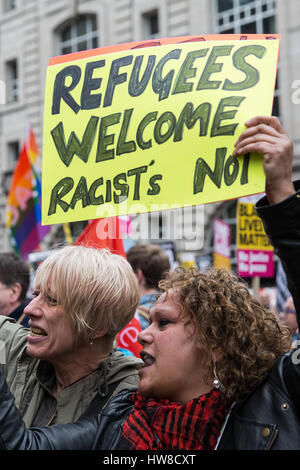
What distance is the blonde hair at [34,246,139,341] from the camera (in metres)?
2.24

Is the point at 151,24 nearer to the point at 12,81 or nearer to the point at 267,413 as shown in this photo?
the point at 12,81

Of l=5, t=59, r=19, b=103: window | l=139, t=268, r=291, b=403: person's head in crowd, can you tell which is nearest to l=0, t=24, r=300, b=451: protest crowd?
l=139, t=268, r=291, b=403: person's head in crowd

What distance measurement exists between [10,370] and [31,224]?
642 centimetres

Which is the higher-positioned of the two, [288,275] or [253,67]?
[253,67]

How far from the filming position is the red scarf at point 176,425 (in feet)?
6.20

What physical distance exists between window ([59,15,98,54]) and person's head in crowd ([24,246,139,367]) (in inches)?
721

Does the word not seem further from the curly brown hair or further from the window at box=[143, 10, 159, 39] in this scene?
the window at box=[143, 10, 159, 39]

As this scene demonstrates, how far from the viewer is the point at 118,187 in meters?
2.20

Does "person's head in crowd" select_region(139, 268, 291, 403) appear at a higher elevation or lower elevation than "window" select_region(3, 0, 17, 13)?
lower

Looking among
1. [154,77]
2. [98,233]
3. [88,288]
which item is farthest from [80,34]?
[88,288]

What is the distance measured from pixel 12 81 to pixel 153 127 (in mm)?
21352

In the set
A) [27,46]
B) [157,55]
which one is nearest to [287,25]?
[27,46]

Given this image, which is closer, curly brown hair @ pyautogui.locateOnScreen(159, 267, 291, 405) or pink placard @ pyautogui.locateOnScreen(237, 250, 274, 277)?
curly brown hair @ pyautogui.locateOnScreen(159, 267, 291, 405)
